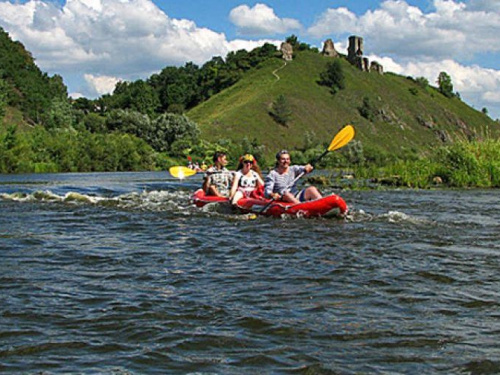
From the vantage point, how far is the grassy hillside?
244ft

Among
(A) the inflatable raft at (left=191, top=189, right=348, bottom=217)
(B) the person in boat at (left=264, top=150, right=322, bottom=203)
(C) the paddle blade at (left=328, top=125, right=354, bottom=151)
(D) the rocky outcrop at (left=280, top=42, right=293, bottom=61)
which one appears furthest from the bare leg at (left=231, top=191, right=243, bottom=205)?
(D) the rocky outcrop at (left=280, top=42, right=293, bottom=61)

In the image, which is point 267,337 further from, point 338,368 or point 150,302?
point 150,302

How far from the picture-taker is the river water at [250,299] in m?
3.40

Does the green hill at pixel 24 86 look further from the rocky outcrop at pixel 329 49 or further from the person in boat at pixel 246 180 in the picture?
the person in boat at pixel 246 180

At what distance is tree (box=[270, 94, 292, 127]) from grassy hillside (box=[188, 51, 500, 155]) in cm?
87

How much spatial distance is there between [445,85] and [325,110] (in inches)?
1834

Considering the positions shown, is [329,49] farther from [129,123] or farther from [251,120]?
[129,123]

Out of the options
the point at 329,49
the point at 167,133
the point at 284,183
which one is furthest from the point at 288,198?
the point at 329,49

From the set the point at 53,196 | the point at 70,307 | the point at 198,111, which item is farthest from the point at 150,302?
the point at 198,111

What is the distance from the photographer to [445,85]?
122m

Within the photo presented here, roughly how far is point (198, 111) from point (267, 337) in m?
81.5

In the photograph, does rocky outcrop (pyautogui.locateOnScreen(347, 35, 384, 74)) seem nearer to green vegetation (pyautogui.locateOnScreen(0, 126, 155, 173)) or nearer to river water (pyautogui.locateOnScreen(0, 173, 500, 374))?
green vegetation (pyautogui.locateOnScreen(0, 126, 155, 173))

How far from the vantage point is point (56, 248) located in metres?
7.34

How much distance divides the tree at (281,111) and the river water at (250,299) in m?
69.5
